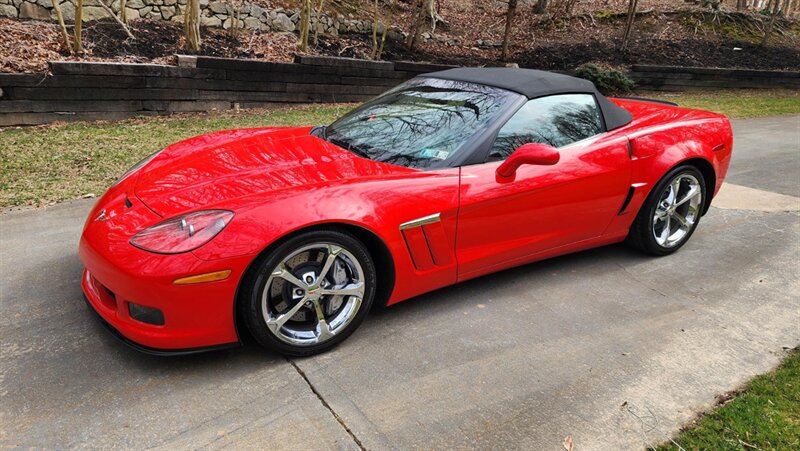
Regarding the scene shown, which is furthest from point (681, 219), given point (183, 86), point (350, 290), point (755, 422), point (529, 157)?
point (183, 86)

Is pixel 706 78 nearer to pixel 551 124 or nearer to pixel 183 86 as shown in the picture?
pixel 183 86

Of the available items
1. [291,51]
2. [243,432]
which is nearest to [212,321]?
[243,432]

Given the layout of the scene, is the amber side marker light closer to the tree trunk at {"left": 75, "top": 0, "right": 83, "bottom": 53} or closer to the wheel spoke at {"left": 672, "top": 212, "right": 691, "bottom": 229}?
the wheel spoke at {"left": 672, "top": 212, "right": 691, "bottom": 229}

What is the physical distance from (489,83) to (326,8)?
383 inches

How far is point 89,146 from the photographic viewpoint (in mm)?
6129

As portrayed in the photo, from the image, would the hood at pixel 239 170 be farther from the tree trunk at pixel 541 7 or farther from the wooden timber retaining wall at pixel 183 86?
the tree trunk at pixel 541 7

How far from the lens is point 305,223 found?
246 cm

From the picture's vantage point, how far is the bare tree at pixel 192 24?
27.9 ft

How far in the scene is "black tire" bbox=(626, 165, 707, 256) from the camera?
12.4 ft

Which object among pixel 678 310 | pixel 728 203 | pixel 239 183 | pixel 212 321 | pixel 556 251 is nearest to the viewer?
pixel 212 321

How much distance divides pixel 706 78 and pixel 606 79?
324 centimetres

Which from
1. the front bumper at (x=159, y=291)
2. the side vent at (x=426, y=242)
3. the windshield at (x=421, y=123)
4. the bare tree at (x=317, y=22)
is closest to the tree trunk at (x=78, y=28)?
the bare tree at (x=317, y=22)

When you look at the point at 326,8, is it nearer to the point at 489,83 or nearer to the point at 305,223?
the point at 489,83

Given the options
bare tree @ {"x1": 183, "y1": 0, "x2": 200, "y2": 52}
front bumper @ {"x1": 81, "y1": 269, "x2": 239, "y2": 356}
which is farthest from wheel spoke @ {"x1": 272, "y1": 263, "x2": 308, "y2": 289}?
bare tree @ {"x1": 183, "y1": 0, "x2": 200, "y2": 52}
